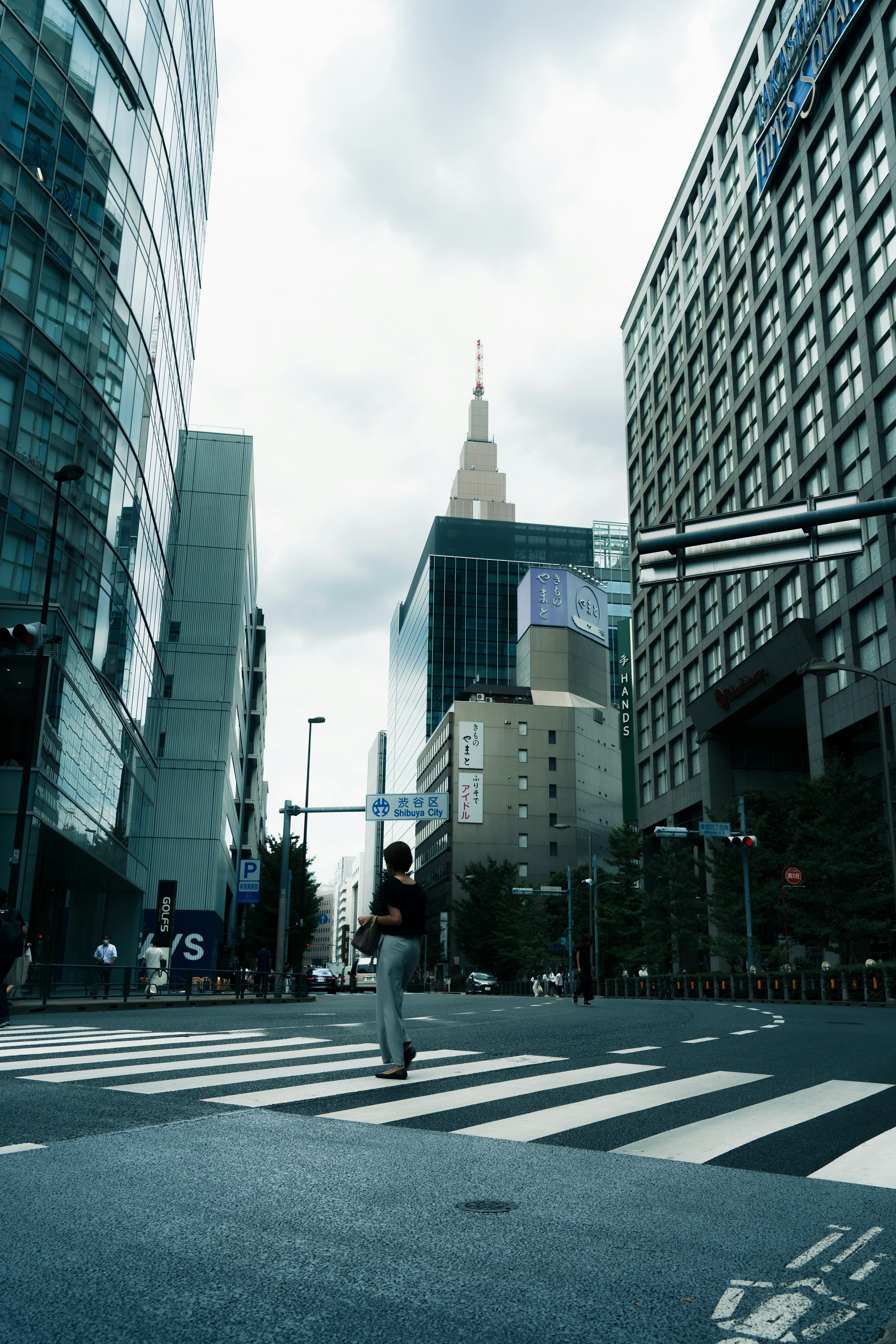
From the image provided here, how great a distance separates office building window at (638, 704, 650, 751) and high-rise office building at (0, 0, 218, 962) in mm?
34740

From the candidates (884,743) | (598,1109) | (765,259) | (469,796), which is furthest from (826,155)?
(469,796)

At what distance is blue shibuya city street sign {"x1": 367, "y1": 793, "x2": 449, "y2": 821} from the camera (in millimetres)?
34625

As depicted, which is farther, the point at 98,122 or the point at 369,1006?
the point at 98,122

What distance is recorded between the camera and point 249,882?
44094mm

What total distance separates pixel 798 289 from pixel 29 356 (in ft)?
115

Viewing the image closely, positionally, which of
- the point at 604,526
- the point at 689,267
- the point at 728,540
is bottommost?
the point at 728,540

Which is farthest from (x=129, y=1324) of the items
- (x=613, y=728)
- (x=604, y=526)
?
(x=604, y=526)

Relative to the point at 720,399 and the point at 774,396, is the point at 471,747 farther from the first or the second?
the point at 774,396

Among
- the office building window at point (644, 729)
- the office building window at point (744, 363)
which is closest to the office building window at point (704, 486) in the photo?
the office building window at point (744, 363)

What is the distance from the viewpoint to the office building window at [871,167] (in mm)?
40000

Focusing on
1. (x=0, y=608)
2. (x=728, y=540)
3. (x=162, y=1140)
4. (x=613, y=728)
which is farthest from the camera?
(x=613, y=728)

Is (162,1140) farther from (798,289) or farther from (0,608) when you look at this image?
(798,289)

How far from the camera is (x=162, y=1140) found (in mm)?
5012

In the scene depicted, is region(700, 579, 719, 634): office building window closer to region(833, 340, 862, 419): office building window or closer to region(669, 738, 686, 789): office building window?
region(669, 738, 686, 789): office building window
